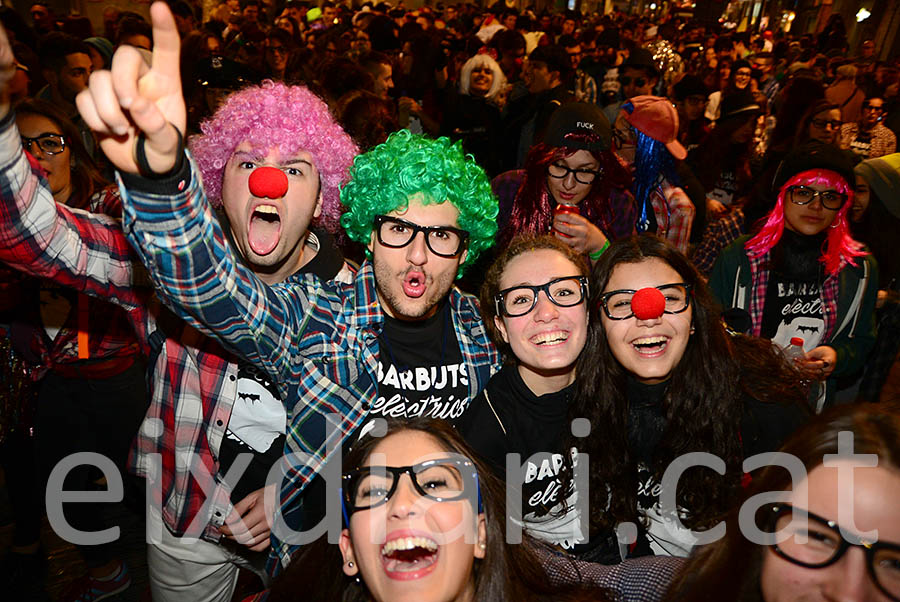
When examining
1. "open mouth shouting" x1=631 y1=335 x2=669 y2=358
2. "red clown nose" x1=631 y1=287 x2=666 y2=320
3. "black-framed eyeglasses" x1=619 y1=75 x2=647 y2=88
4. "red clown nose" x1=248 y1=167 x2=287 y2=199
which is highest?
"black-framed eyeglasses" x1=619 y1=75 x2=647 y2=88

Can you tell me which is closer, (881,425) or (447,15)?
(881,425)

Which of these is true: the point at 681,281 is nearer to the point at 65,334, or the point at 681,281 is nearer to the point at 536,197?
the point at 536,197

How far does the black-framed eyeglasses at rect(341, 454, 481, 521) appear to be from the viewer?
5.34 ft

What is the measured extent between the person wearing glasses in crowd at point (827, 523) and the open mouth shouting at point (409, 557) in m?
0.67

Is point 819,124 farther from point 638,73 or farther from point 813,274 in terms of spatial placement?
point 813,274

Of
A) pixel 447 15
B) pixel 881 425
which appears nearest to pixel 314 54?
pixel 881 425

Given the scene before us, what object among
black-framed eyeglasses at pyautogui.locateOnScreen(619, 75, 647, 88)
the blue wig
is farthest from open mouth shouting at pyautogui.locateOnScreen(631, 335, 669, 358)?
black-framed eyeglasses at pyautogui.locateOnScreen(619, 75, 647, 88)

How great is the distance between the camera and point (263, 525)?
6.87 ft

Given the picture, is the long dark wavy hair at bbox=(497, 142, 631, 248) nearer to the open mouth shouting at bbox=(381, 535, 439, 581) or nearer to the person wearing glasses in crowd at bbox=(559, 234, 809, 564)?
the person wearing glasses in crowd at bbox=(559, 234, 809, 564)

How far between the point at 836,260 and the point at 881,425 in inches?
76.9

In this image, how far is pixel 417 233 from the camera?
2209mm

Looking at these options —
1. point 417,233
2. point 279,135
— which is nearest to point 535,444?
point 417,233

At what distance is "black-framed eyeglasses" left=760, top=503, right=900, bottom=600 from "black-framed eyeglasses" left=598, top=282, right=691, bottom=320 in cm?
86

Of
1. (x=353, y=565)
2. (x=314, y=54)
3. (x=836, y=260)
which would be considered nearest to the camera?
(x=353, y=565)
